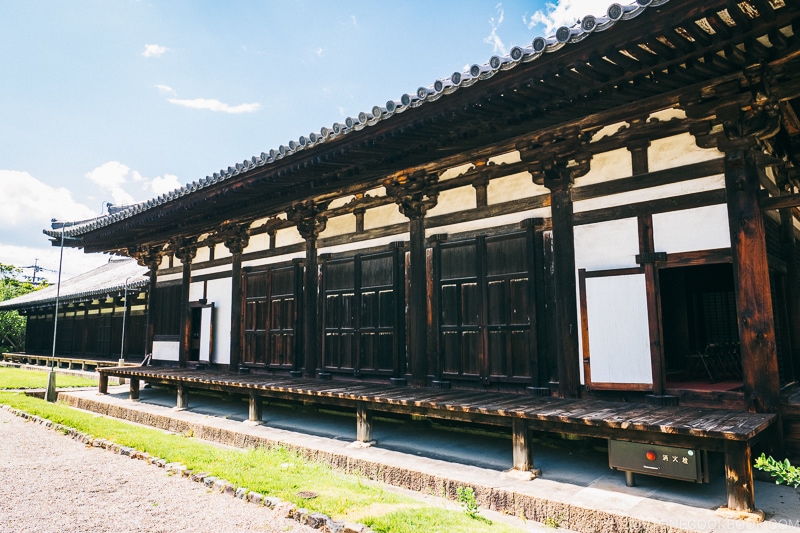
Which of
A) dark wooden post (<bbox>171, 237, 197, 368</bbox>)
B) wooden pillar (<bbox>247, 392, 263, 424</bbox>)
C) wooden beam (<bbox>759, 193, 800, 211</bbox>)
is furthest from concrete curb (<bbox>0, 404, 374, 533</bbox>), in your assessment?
wooden beam (<bbox>759, 193, 800, 211</bbox>)

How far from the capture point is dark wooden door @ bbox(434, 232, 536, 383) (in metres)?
6.77

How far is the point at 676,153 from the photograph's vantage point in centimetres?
578

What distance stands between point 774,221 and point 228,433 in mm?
8331

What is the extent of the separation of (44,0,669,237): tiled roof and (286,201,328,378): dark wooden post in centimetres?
158

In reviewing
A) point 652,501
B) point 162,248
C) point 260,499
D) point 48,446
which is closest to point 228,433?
point 48,446

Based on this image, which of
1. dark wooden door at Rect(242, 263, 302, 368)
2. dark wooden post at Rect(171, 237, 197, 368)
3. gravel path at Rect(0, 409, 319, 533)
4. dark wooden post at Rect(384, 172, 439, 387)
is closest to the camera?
gravel path at Rect(0, 409, 319, 533)

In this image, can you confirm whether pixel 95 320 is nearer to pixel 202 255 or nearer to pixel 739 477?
pixel 202 255

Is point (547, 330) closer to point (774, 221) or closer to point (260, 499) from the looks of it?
point (774, 221)

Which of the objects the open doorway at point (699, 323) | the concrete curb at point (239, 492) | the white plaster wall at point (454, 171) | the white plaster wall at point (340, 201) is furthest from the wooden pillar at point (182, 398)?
the open doorway at point (699, 323)

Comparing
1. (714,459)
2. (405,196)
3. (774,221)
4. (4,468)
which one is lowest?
(4,468)

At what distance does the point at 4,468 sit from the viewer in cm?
674

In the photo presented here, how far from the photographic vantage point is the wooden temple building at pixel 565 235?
4.91m

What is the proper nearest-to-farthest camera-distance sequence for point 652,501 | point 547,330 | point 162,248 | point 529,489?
point 652,501, point 529,489, point 547,330, point 162,248

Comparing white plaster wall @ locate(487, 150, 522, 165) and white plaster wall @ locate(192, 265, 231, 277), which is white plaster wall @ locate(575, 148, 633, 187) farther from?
white plaster wall @ locate(192, 265, 231, 277)
